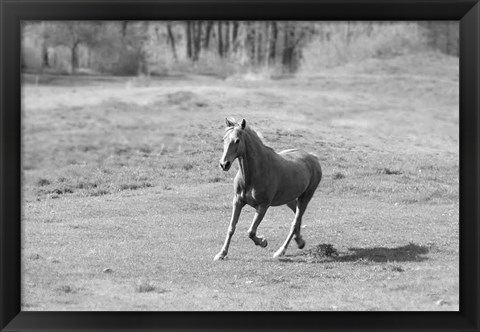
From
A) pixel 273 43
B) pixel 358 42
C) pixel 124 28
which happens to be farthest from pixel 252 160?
pixel 124 28

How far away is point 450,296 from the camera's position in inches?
333

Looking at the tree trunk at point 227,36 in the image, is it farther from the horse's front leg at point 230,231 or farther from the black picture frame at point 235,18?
the horse's front leg at point 230,231

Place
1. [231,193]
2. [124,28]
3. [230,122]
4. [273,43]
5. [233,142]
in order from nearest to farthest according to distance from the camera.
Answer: [233,142] → [230,122] → [124,28] → [273,43] → [231,193]

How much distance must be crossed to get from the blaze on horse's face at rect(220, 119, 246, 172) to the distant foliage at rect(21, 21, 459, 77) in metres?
1.05

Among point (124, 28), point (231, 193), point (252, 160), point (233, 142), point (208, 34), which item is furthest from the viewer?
point (231, 193)

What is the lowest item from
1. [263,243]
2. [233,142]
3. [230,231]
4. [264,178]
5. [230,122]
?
[263,243]

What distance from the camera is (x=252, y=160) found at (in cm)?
868

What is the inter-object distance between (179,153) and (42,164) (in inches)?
63.0

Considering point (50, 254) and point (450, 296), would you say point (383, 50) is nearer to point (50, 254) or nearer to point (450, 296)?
point (450, 296)

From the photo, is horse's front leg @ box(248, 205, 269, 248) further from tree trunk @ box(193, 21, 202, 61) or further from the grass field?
tree trunk @ box(193, 21, 202, 61)

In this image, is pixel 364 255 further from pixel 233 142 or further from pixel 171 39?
pixel 171 39

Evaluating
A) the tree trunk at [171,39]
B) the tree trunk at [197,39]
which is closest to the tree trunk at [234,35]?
the tree trunk at [197,39]

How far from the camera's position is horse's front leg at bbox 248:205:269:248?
871 centimetres

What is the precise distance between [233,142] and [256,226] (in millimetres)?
1055
